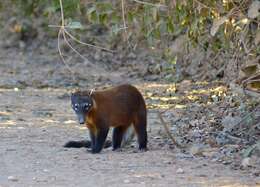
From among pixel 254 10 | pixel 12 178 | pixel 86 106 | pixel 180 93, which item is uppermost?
pixel 254 10

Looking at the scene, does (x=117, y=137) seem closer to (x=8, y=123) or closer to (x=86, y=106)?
(x=86, y=106)

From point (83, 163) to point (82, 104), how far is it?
87 centimetres

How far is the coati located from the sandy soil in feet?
0.50

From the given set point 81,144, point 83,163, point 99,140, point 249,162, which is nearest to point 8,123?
point 81,144

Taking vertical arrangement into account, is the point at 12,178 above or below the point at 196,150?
above

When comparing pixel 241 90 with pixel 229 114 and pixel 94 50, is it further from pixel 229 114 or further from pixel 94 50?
pixel 94 50

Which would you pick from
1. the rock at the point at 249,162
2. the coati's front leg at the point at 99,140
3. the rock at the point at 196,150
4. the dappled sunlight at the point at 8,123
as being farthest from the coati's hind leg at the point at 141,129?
the dappled sunlight at the point at 8,123

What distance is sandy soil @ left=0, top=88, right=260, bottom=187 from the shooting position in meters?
6.63

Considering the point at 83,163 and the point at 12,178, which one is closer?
the point at 12,178

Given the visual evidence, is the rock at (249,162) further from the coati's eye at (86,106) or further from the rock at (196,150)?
the coati's eye at (86,106)

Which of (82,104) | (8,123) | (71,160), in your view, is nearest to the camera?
(71,160)

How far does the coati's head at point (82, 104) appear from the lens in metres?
8.19

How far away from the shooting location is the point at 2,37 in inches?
800

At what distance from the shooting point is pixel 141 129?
847 centimetres
